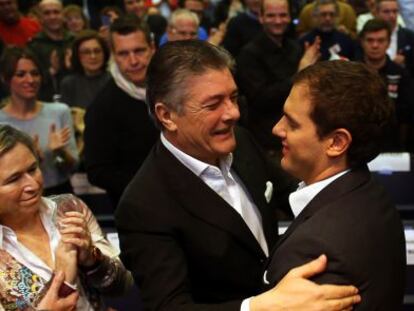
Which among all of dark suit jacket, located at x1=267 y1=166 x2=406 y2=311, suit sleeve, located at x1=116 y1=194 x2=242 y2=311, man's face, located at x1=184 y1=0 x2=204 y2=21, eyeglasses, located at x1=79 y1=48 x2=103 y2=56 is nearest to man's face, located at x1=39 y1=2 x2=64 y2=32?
eyeglasses, located at x1=79 y1=48 x2=103 y2=56

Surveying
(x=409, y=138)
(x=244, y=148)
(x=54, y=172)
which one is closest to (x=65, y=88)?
(x=54, y=172)

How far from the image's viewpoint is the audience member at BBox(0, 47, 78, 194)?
3445 mm

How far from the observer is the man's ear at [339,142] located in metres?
1.33

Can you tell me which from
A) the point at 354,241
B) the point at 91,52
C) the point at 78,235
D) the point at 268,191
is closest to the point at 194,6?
the point at 91,52

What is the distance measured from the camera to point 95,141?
9.85ft

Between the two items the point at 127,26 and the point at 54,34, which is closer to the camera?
the point at 127,26

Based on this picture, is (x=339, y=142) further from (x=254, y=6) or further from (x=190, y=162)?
(x=254, y=6)

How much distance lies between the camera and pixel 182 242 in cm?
161

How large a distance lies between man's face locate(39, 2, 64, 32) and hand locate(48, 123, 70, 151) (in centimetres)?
236

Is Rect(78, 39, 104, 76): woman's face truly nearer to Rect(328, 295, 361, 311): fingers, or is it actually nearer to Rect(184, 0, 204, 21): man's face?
Rect(184, 0, 204, 21): man's face

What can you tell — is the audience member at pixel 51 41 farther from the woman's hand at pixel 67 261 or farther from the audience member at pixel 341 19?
the woman's hand at pixel 67 261

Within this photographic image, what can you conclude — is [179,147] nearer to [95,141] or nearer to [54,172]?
[95,141]

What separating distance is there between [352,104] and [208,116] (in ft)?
1.43

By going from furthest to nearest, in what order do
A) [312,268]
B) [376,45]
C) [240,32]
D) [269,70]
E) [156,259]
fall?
[240,32] → [376,45] → [269,70] → [156,259] → [312,268]
